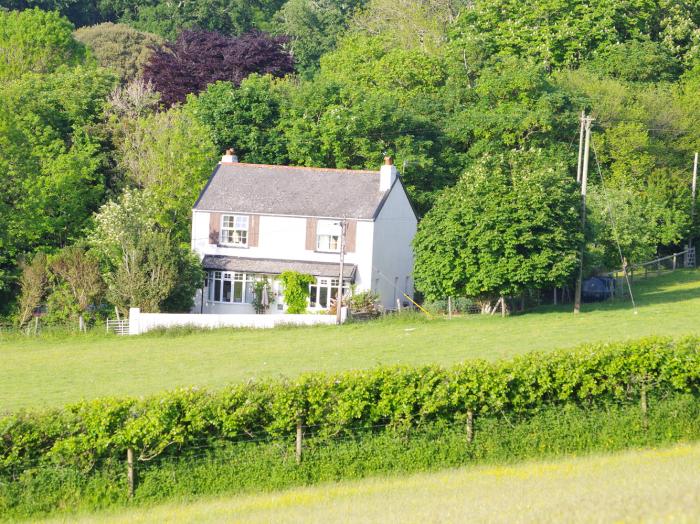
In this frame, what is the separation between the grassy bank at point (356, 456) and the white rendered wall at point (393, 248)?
26.5m

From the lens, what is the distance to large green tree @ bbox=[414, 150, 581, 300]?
47344 mm

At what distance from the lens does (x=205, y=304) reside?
52938mm

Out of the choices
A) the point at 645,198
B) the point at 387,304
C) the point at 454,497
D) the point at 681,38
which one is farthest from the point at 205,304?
the point at 681,38

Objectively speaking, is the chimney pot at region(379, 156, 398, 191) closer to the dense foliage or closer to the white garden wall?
the dense foliage

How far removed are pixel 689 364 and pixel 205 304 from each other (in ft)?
99.6

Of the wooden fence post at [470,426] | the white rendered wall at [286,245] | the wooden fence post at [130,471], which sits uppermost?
the white rendered wall at [286,245]

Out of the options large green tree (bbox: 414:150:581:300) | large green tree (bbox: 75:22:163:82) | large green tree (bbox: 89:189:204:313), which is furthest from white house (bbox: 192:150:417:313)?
large green tree (bbox: 75:22:163:82)

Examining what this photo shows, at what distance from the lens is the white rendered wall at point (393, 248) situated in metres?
52.6

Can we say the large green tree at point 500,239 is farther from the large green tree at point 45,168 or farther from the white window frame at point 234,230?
the large green tree at point 45,168

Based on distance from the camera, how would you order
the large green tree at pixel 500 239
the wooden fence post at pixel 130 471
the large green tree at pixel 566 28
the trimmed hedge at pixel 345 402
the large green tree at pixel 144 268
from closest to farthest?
1. the trimmed hedge at pixel 345 402
2. the wooden fence post at pixel 130 471
3. the large green tree at pixel 500 239
4. the large green tree at pixel 144 268
5. the large green tree at pixel 566 28

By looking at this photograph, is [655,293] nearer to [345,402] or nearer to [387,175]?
Result: [387,175]

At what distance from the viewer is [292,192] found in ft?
177

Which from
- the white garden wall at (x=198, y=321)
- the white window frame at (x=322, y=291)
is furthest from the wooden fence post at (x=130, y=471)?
the white window frame at (x=322, y=291)

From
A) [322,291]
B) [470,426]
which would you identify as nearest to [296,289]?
[322,291]
